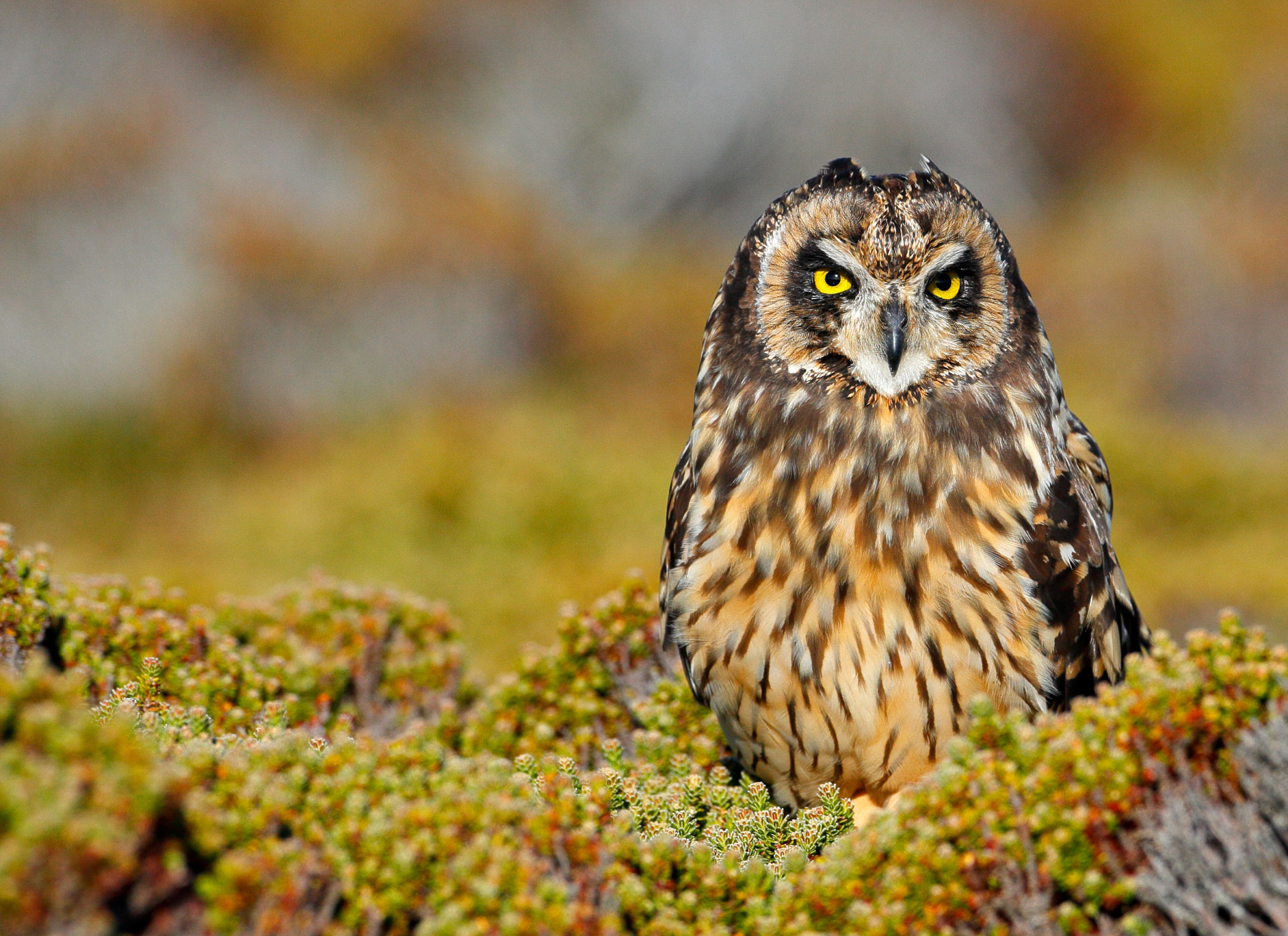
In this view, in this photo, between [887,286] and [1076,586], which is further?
[1076,586]

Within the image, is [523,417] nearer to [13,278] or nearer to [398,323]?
[398,323]

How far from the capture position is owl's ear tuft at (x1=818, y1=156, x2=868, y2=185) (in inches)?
129

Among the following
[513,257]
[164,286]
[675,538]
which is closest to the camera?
[675,538]

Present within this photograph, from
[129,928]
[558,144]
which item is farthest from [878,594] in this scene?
[558,144]

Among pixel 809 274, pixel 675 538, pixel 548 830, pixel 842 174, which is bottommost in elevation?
pixel 548 830

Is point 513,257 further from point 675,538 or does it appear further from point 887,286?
point 887,286

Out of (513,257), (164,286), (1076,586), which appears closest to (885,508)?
(1076,586)

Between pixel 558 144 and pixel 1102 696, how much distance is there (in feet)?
49.9

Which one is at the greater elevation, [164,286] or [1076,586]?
[164,286]

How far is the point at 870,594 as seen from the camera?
3.16 meters

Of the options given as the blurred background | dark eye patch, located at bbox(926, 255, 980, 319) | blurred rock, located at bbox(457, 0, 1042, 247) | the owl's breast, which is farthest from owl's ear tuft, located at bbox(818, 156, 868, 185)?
blurred rock, located at bbox(457, 0, 1042, 247)

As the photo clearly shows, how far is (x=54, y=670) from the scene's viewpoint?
3564 millimetres

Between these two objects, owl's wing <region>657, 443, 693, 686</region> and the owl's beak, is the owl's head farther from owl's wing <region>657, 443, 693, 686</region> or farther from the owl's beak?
owl's wing <region>657, 443, 693, 686</region>

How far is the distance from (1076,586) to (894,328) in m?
0.86
